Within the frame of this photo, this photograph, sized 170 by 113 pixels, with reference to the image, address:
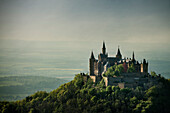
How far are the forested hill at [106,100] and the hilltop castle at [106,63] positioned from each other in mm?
4398

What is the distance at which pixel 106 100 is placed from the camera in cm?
5275

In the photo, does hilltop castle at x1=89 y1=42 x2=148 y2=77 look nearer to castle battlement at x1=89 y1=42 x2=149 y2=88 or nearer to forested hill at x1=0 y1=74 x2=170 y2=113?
castle battlement at x1=89 y1=42 x2=149 y2=88

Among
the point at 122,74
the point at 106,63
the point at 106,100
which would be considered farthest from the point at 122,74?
the point at 106,100

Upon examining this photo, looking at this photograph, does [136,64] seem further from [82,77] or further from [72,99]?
[72,99]

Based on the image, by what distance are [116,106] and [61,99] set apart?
599 inches

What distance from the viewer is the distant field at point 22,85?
435 ft

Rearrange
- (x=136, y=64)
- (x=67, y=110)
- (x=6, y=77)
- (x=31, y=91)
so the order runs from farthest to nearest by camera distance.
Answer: (x=6, y=77) → (x=31, y=91) → (x=136, y=64) → (x=67, y=110)

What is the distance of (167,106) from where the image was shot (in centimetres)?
5200

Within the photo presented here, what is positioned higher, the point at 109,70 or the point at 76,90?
the point at 109,70

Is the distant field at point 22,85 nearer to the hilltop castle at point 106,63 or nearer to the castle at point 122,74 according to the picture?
the hilltop castle at point 106,63

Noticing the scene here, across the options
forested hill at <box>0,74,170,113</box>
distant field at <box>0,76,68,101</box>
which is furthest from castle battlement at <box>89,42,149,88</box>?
distant field at <box>0,76,68,101</box>

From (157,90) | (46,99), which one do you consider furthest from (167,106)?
(46,99)

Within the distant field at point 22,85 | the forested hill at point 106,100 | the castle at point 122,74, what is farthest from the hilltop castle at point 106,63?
the distant field at point 22,85

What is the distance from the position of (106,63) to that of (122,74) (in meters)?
7.73
